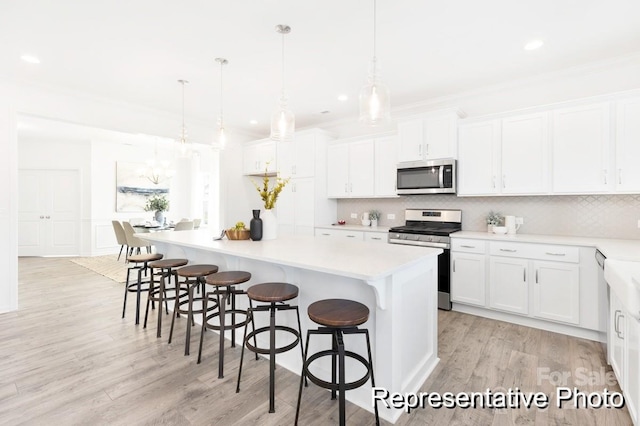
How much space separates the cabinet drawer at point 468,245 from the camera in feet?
11.4

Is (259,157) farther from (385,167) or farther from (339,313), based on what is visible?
(339,313)

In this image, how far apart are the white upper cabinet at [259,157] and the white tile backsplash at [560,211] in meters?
2.65

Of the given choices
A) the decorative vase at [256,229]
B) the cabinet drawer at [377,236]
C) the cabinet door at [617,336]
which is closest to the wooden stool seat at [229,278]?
the decorative vase at [256,229]

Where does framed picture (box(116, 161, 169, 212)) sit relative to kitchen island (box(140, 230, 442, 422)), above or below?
above

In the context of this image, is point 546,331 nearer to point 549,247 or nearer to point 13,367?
point 549,247

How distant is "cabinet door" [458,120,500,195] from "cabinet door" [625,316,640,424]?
2.14 m

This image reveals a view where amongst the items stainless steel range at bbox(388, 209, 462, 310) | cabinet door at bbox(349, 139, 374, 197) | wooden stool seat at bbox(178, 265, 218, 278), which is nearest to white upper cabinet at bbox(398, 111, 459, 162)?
cabinet door at bbox(349, 139, 374, 197)

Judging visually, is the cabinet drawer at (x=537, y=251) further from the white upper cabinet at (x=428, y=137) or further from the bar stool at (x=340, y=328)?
the bar stool at (x=340, y=328)

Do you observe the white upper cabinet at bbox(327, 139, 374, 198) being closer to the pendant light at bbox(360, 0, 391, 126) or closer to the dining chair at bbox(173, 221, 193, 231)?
the pendant light at bbox(360, 0, 391, 126)

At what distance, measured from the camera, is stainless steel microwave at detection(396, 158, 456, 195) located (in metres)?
3.87

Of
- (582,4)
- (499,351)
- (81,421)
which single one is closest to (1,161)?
(81,421)

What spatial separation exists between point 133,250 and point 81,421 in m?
6.57

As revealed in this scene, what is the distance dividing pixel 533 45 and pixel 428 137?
1411mm

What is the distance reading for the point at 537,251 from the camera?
123 inches
